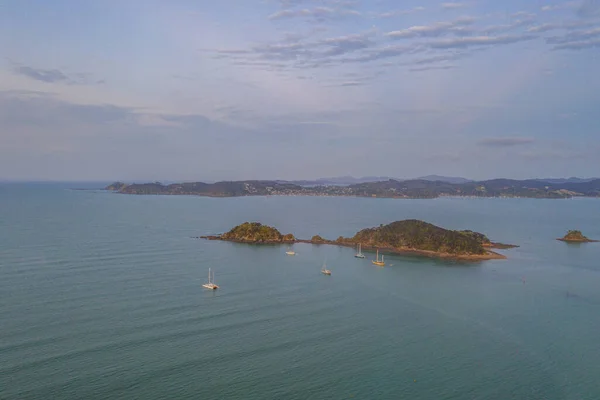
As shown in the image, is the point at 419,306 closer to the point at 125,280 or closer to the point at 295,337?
the point at 295,337

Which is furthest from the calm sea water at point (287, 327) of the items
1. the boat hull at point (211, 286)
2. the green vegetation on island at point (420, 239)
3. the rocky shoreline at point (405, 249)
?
the green vegetation on island at point (420, 239)

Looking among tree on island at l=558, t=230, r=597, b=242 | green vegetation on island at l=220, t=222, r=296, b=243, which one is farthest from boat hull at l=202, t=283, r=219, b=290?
→ tree on island at l=558, t=230, r=597, b=242

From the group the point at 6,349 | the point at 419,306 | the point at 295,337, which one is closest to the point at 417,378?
the point at 295,337

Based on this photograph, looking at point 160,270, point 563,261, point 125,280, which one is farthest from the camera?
point 563,261

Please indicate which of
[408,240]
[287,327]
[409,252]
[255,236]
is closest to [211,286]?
[287,327]

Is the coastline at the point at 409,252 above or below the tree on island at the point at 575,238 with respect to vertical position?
below

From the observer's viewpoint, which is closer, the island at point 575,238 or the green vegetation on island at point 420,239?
the green vegetation on island at point 420,239

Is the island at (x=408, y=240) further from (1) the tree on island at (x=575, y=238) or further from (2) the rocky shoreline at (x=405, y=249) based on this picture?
(1) the tree on island at (x=575, y=238)
